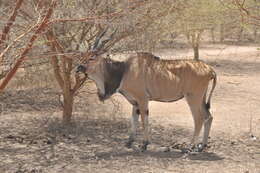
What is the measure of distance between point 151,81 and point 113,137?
139 cm

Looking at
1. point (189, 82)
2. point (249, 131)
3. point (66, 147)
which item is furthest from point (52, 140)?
point (249, 131)

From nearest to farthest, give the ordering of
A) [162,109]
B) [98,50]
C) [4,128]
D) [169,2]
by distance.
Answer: [98,50] → [169,2] → [4,128] → [162,109]

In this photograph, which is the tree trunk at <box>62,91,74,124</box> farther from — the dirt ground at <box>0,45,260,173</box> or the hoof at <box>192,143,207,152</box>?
the hoof at <box>192,143,207,152</box>

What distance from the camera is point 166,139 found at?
7.83 meters

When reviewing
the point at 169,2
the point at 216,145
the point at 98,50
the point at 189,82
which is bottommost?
the point at 216,145

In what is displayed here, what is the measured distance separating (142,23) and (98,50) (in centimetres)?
148

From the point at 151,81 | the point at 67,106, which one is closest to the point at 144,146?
the point at 151,81

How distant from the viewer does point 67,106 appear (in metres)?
8.41

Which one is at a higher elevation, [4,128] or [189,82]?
[189,82]

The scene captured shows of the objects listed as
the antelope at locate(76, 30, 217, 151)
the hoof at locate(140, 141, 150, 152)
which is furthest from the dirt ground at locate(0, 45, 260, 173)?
the antelope at locate(76, 30, 217, 151)

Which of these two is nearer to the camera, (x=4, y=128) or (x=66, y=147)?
(x=66, y=147)

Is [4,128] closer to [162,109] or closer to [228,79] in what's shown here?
[162,109]

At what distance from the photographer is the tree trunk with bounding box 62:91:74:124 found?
27.3 ft

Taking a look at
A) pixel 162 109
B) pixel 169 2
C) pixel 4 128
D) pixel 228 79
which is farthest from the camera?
Answer: pixel 228 79
